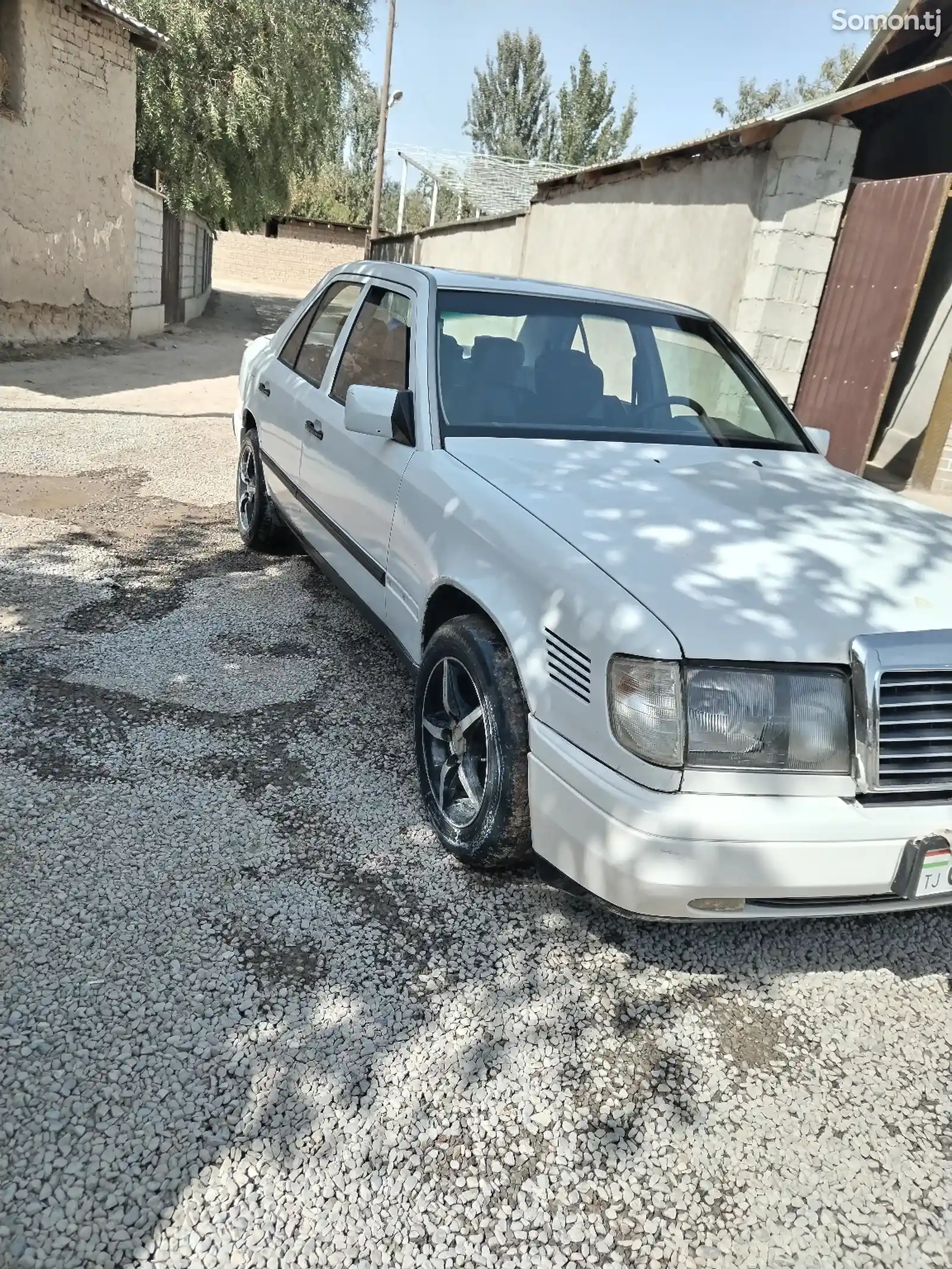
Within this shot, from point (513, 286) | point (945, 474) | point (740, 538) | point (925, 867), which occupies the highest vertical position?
point (513, 286)

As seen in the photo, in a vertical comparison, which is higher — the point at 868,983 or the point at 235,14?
the point at 235,14

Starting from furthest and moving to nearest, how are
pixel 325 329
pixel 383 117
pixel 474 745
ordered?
pixel 383 117 → pixel 325 329 → pixel 474 745

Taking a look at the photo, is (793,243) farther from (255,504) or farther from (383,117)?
(383,117)

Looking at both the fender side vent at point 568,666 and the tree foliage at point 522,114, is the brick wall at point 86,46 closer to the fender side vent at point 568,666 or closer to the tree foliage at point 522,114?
the fender side vent at point 568,666

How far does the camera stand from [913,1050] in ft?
7.81

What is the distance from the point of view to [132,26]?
41.6 feet

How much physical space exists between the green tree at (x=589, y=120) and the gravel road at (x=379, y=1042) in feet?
169

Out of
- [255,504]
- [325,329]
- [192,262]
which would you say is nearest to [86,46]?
[192,262]

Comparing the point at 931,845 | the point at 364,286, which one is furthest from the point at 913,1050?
the point at 364,286

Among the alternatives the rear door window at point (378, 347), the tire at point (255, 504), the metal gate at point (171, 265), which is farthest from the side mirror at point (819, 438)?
the metal gate at point (171, 265)

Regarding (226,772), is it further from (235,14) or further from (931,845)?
(235,14)

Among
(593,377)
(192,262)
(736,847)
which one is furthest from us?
(192,262)

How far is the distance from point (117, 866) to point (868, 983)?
213cm

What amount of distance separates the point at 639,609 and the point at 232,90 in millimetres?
19733
